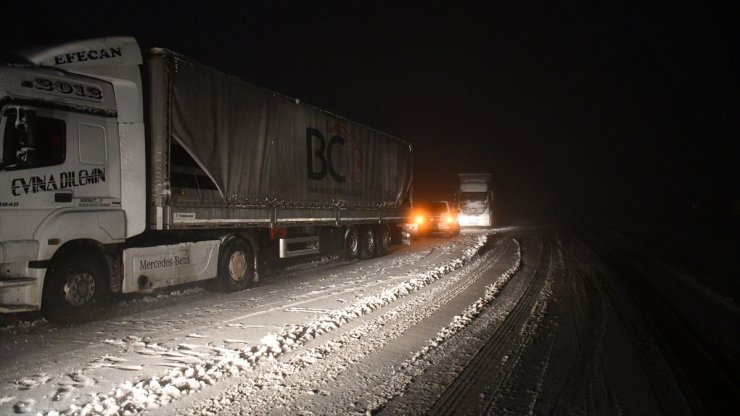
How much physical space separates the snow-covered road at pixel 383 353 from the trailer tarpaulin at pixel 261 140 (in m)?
2.33

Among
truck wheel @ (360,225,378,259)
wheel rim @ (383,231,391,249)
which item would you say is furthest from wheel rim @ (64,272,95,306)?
wheel rim @ (383,231,391,249)

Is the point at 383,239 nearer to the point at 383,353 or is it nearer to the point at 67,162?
the point at 67,162

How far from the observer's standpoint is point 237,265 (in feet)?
33.6

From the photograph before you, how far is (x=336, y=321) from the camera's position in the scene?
23.3 feet

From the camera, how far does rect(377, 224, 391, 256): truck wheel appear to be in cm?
1692

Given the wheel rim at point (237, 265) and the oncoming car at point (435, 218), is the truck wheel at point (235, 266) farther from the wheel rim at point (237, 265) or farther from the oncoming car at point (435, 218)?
the oncoming car at point (435, 218)

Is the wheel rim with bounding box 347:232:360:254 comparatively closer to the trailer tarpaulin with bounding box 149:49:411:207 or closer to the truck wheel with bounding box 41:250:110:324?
the trailer tarpaulin with bounding box 149:49:411:207

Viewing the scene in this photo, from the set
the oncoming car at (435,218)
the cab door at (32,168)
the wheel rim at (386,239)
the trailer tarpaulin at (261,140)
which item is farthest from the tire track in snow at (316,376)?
the oncoming car at (435,218)

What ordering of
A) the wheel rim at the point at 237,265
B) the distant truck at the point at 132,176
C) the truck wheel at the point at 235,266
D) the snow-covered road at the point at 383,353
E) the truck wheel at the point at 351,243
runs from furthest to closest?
the truck wheel at the point at 351,243, the wheel rim at the point at 237,265, the truck wheel at the point at 235,266, the distant truck at the point at 132,176, the snow-covered road at the point at 383,353

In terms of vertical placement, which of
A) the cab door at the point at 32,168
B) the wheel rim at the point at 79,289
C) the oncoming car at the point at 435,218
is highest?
the cab door at the point at 32,168

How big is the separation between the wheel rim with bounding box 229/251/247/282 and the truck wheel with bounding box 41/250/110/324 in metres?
2.60

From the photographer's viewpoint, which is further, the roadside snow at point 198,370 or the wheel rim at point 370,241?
the wheel rim at point 370,241

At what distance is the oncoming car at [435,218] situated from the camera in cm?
2486

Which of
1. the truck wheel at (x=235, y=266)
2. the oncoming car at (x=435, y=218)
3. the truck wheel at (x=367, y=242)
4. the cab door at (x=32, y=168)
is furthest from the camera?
the oncoming car at (x=435, y=218)
